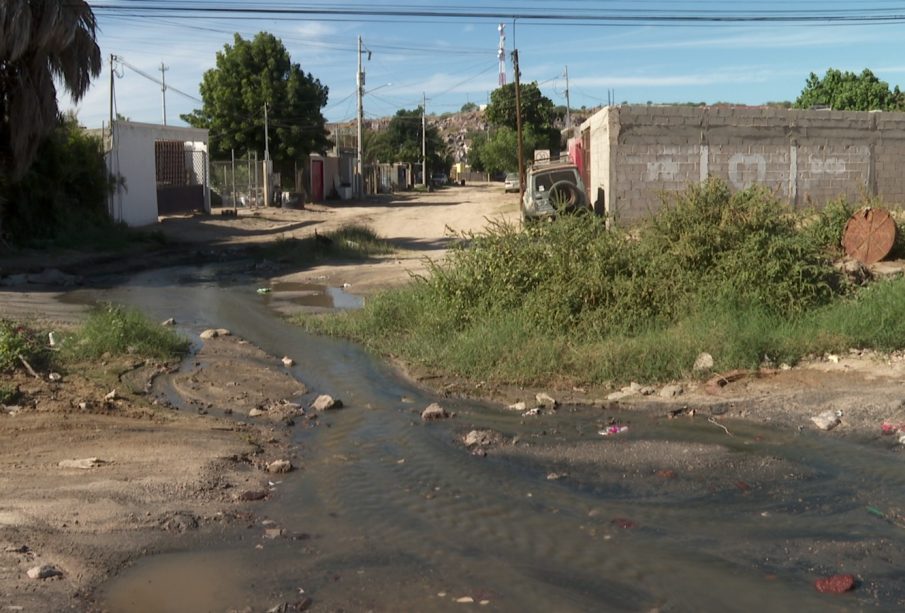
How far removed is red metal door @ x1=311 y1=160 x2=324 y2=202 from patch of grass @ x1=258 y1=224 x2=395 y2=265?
25619mm

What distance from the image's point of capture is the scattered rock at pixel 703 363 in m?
10.1

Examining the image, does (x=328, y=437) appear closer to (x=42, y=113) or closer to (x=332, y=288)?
(x=332, y=288)

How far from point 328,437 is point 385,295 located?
597 cm

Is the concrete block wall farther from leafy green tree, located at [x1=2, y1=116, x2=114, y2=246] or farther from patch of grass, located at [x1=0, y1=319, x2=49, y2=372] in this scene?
leafy green tree, located at [x1=2, y1=116, x2=114, y2=246]

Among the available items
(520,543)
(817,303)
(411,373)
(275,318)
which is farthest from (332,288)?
(520,543)

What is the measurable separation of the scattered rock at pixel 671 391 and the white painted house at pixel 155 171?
899 inches

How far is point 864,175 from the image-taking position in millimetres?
21078

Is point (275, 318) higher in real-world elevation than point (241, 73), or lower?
lower

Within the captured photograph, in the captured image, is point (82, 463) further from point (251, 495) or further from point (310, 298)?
point (310, 298)

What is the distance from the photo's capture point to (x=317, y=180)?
52.2 meters

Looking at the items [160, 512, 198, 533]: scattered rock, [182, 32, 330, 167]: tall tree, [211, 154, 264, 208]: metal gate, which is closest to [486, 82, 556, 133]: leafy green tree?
[182, 32, 330, 167]: tall tree

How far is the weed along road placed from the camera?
5.22 meters

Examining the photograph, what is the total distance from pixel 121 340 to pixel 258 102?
3782cm

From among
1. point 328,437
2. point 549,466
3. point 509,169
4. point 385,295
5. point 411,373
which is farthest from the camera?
point 509,169
